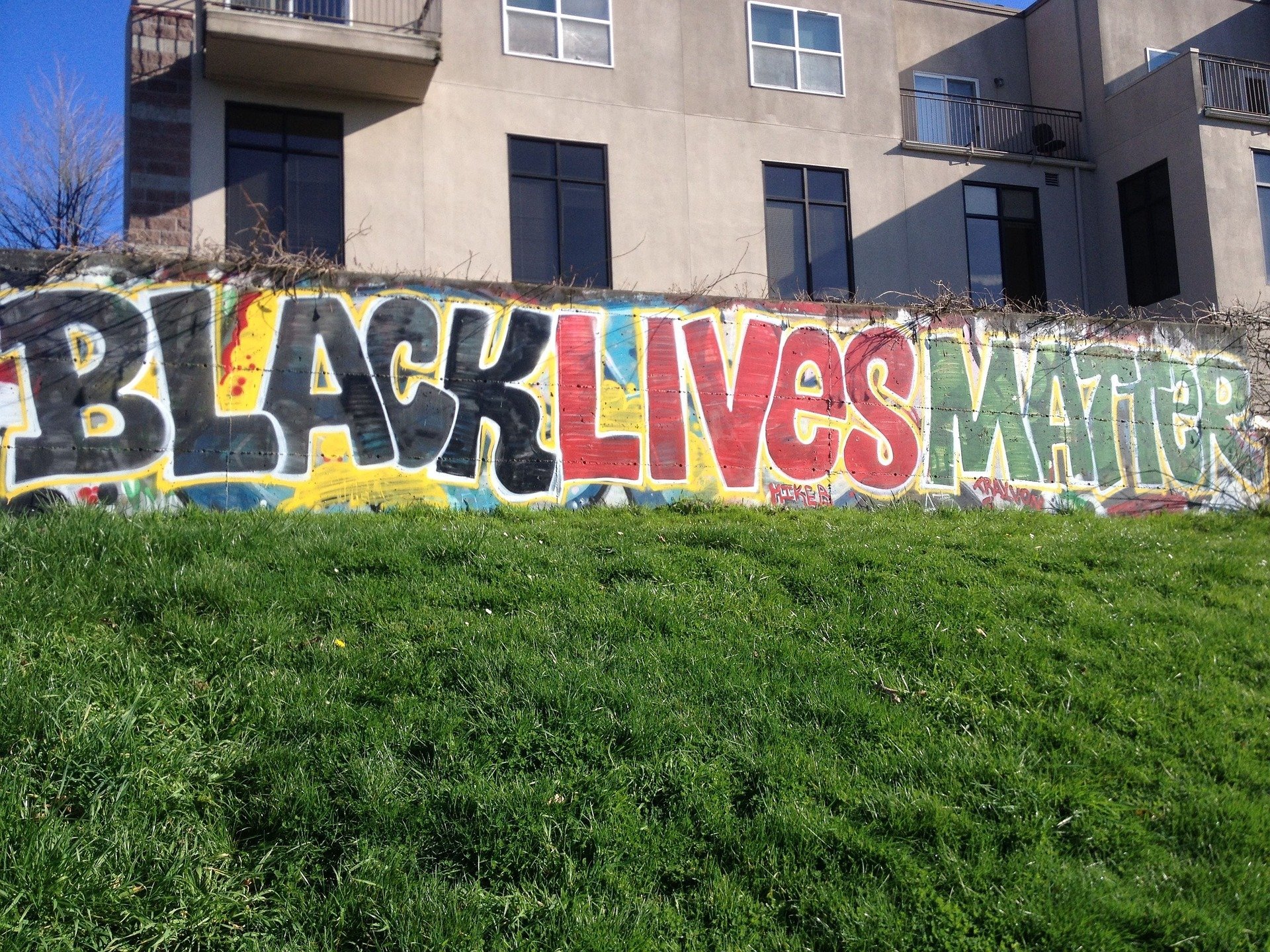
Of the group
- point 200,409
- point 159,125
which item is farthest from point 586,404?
point 159,125

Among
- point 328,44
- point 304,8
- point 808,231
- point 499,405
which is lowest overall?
point 499,405

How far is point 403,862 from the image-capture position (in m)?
4.24

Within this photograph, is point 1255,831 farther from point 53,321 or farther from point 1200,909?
point 53,321

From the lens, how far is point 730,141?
57.2ft

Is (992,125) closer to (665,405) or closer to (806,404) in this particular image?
(806,404)

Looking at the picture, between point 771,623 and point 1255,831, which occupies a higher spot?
point 771,623

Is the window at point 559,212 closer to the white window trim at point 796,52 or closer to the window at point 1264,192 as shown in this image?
the white window trim at point 796,52

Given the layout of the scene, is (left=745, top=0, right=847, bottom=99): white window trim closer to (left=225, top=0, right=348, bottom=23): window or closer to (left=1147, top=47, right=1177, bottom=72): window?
(left=1147, top=47, right=1177, bottom=72): window

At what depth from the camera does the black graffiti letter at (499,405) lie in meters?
10.1

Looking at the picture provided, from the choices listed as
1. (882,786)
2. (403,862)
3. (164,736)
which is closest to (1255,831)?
(882,786)

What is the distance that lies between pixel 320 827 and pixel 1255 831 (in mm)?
4193

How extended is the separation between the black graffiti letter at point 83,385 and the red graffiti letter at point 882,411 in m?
7.13

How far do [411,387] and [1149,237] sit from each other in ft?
49.3

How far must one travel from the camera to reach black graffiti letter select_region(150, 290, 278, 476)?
30.2 feet
